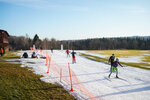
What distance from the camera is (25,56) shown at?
27.0m

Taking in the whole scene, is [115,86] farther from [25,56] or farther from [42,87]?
[25,56]

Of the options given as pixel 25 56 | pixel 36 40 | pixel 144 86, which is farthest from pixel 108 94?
pixel 36 40

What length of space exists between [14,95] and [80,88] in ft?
16.1

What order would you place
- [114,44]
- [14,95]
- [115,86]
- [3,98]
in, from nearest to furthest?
[3,98], [14,95], [115,86], [114,44]

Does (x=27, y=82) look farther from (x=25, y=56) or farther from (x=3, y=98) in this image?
(x=25, y=56)

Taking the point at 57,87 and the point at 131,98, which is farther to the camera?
the point at 57,87

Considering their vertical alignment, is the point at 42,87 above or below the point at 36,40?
below

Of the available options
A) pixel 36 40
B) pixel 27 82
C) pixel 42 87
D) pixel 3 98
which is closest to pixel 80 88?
pixel 42 87

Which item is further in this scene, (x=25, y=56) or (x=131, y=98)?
(x=25, y=56)

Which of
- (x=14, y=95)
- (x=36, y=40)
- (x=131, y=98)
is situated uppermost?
(x=36, y=40)

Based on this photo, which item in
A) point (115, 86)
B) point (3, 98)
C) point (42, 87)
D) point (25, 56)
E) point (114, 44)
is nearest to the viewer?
point (3, 98)

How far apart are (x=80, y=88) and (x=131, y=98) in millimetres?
3858

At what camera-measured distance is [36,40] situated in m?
78.1

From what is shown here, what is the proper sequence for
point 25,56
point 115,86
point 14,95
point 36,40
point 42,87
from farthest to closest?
point 36,40
point 25,56
point 115,86
point 42,87
point 14,95
